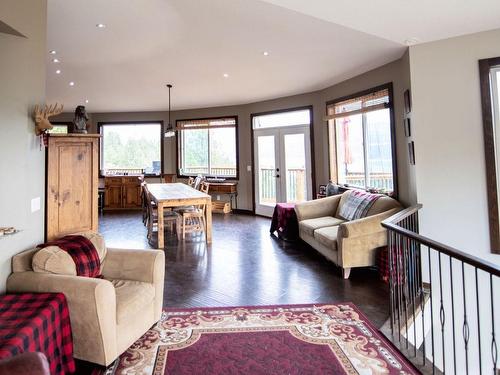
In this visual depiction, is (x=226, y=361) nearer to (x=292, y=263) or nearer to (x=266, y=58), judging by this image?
(x=292, y=263)

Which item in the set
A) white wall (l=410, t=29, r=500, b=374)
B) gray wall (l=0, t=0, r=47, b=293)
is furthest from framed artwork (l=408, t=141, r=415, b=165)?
gray wall (l=0, t=0, r=47, b=293)

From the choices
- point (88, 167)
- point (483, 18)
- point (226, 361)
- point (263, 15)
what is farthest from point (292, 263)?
point (483, 18)

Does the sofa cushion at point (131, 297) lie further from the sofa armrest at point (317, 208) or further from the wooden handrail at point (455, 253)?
the sofa armrest at point (317, 208)

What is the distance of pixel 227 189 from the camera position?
784cm

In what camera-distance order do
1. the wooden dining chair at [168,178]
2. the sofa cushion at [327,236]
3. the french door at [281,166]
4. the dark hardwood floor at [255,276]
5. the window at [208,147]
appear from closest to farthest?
the dark hardwood floor at [255,276] < the sofa cushion at [327,236] < the french door at [281,166] < the window at [208,147] < the wooden dining chair at [168,178]

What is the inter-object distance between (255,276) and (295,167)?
12.3 feet

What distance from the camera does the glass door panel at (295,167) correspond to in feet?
22.0

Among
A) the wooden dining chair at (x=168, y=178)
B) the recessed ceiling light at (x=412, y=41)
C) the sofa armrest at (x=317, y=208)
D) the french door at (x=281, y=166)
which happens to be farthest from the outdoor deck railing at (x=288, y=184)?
the recessed ceiling light at (x=412, y=41)

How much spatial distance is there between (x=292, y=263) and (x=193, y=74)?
3.58 m

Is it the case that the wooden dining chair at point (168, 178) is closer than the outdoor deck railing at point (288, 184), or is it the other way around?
the outdoor deck railing at point (288, 184)

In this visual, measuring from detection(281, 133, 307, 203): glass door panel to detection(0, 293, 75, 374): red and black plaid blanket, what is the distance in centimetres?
549

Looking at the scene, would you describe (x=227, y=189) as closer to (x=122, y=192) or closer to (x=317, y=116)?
(x=317, y=116)

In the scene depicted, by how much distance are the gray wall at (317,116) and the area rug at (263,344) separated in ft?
6.86

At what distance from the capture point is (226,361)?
202 centimetres
